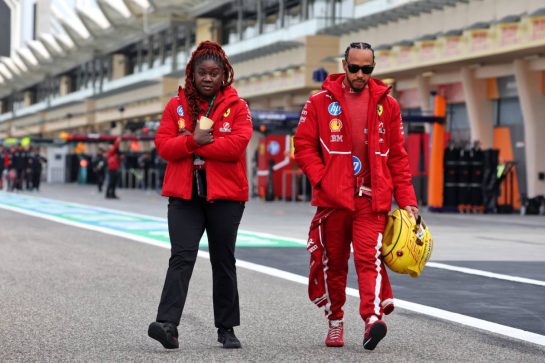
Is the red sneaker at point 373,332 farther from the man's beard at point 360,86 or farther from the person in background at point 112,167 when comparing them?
the person in background at point 112,167

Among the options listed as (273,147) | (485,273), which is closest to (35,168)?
(273,147)

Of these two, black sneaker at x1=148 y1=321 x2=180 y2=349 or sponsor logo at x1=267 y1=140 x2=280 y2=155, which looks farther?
sponsor logo at x1=267 y1=140 x2=280 y2=155

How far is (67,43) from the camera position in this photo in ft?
312

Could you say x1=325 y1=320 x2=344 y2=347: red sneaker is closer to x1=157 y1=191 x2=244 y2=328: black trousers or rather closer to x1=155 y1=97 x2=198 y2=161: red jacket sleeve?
x1=157 y1=191 x2=244 y2=328: black trousers

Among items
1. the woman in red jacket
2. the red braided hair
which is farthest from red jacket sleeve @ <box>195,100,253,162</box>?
the red braided hair

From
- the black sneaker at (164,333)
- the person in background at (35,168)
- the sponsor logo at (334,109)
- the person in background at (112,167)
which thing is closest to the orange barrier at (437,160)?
the person in background at (112,167)

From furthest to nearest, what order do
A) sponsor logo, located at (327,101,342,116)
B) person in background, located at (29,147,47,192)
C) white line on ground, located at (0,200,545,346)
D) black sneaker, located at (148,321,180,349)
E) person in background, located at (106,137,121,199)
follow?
person in background, located at (29,147,47,192), person in background, located at (106,137,121,199), white line on ground, located at (0,200,545,346), sponsor logo, located at (327,101,342,116), black sneaker, located at (148,321,180,349)

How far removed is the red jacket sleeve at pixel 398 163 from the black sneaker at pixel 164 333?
149 centimetres

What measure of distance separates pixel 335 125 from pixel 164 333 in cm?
152

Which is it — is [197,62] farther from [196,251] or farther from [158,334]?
[158,334]

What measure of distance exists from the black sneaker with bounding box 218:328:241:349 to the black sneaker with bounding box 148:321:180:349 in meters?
0.35

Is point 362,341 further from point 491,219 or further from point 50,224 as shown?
point 491,219

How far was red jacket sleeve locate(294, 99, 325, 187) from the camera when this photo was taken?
24.2ft

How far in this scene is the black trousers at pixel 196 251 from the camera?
23.5ft
